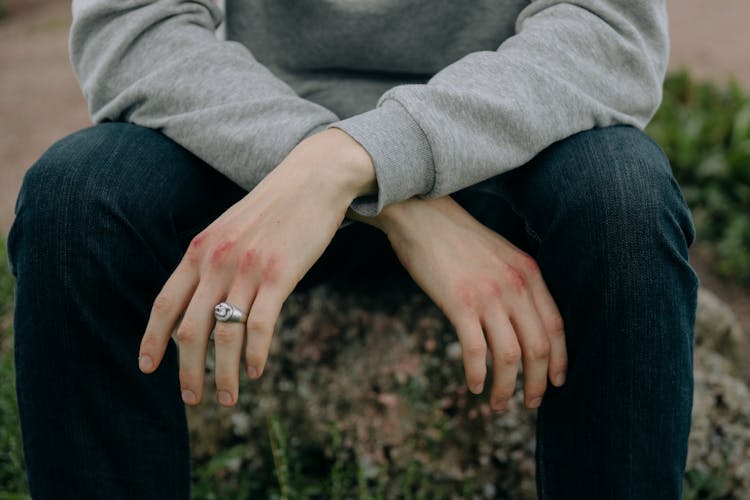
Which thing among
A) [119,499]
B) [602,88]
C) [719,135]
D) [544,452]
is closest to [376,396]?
[544,452]

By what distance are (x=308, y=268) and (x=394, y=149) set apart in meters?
0.26

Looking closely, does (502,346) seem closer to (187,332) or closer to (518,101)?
(518,101)

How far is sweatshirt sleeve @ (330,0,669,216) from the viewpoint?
142 centimetres

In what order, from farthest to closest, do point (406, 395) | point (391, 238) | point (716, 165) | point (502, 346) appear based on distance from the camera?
point (716, 165), point (406, 395), point (391, 238), point (502, 346)

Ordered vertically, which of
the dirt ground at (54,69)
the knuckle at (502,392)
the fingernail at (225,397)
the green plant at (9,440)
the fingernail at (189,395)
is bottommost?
the dirt ground at (54,69)

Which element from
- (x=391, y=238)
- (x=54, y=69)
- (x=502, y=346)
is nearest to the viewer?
(x=502, y=346)

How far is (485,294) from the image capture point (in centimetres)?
145

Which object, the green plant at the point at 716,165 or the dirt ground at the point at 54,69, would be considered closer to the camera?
the green plant at the point at 716,165

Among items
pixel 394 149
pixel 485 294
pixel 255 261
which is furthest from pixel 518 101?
pixel 255 261

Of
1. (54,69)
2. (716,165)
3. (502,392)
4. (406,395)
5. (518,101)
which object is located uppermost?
(518,101)

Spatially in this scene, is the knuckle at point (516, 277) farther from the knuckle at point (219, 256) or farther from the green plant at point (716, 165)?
the green plant at point (716, 165)

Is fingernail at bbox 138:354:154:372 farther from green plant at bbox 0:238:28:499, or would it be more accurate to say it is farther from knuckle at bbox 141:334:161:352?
green plant at bbox 0:238:28:499

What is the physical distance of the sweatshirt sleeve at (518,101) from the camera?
1.42m

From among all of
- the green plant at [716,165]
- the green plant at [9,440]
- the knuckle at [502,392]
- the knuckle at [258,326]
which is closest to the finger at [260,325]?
the knuckle at [258,326]
